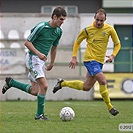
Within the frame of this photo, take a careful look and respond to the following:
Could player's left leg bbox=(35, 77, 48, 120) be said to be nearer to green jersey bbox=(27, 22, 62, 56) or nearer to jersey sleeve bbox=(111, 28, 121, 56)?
green jersey bbox=(27, 22, 62, 56)

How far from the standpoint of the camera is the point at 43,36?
10383 millimetres

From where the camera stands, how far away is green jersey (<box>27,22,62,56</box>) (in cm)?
1023

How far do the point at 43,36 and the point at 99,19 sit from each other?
118cm

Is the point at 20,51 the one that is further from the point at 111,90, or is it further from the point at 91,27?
the point at 91,27

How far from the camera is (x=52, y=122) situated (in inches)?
388

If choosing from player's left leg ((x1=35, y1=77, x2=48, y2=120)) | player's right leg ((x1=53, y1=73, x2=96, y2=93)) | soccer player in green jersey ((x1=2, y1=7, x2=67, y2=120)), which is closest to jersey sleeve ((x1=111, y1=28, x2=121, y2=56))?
player's right leg ((x1=53, y1=73, x2=96, y2=93))

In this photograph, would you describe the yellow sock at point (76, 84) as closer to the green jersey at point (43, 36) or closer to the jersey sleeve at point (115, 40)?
the jersey sleeve at point (115, 40)

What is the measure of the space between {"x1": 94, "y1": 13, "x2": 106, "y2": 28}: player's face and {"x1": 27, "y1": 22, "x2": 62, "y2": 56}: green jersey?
81 cm

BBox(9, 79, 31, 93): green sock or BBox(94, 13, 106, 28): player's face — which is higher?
BBox(94, 13, 106, 28): player's face

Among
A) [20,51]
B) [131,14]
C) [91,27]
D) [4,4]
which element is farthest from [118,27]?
[91,27]

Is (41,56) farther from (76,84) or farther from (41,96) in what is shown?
(76,84)

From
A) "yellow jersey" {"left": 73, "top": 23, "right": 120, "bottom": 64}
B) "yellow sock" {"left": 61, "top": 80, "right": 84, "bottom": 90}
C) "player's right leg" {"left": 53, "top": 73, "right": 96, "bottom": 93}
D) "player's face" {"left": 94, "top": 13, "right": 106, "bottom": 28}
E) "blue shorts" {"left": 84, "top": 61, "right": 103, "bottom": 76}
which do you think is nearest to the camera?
"player's face" {"left": 94, "top": 13, "right": 106, "bottom": 28}

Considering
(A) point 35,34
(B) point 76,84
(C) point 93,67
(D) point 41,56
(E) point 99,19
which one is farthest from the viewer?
(B) point 76,84

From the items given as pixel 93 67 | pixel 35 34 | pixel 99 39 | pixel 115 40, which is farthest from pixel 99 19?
pixel 35 34
